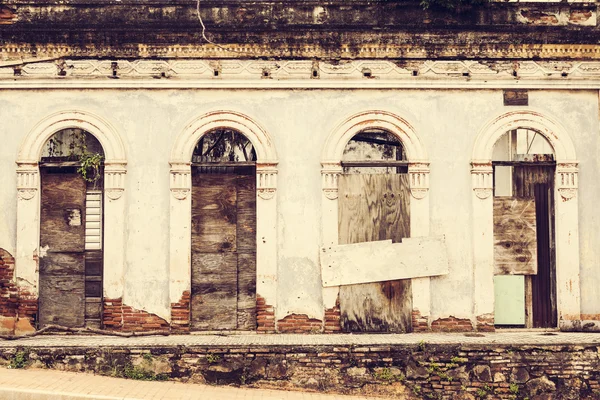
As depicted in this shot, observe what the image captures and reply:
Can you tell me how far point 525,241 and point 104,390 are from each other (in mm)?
7000

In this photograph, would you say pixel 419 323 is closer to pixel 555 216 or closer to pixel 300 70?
pixel 555 216

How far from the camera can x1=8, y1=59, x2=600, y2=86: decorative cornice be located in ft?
36.3

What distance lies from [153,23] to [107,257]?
12.8 ft

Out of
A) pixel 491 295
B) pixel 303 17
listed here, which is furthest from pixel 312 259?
pixel 303 17

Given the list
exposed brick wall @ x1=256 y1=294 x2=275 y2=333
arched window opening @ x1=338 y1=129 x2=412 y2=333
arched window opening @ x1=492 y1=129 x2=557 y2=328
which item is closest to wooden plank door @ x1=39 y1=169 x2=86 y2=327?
exposed brick wall @ x1=256 y1=294 x2=275 y2=333

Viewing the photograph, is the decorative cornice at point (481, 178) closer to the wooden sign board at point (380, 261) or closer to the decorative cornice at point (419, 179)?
the decorative cornice at point (419, 179)

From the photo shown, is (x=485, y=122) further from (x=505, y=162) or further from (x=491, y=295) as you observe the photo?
(x=491, y=295)

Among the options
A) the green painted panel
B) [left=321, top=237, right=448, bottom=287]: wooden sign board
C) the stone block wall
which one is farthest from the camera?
the green painted panel

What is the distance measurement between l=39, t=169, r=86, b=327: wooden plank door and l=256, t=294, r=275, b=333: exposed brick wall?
2.87m

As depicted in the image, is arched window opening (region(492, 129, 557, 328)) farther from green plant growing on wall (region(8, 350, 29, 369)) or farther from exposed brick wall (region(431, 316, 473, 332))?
green plant growing on wall (region(8, 350, 29, 369))

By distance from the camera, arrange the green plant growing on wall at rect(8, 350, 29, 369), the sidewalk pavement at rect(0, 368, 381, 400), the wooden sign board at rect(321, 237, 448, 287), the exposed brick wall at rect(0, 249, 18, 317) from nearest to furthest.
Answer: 1. the sidewalk pavement at rect(0, 368, 381, 400)
2. the green plant growing on wall at rect(8, 350, 29, 369)
3. the exposed brick wall at rect(0, 249, 18, 317)
4. the wooden sign board at rect(321, 237, 448, 287)

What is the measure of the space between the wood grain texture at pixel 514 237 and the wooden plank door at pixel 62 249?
6.87 meters

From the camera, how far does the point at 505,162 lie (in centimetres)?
1127

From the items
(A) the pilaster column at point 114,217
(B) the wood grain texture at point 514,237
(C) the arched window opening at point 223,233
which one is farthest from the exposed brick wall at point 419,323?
(A) the pilaster column at point 114,217
